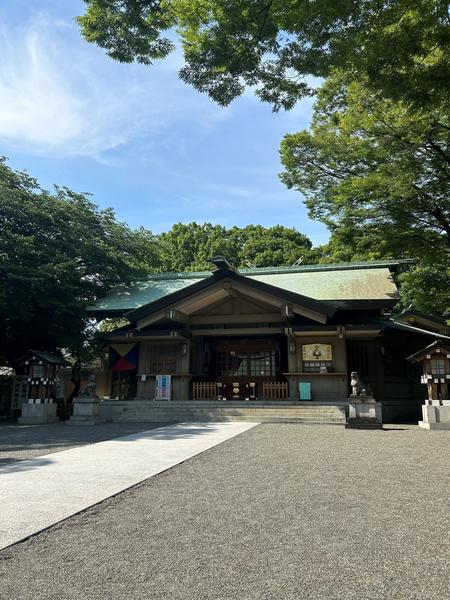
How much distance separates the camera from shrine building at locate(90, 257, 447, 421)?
51.8 feet

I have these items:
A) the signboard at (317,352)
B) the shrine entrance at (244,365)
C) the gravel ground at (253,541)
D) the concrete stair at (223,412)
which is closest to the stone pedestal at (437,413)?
the concrete stair at (223,412)

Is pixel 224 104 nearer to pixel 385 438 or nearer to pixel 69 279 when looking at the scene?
pixel 385 438

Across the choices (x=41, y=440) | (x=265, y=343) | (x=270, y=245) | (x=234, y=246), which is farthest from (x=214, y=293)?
(x=234, y=246)

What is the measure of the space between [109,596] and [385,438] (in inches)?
335

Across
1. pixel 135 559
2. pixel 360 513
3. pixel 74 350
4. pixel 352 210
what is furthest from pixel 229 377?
pixel 135 559

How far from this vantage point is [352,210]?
50.0ft

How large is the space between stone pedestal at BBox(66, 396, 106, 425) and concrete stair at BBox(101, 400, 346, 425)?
1.97 feet

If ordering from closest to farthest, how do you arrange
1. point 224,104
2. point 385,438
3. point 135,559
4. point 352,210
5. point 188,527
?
point 135,559 → point 188,527 → point 224,104 → point 385,438 → point 352,210

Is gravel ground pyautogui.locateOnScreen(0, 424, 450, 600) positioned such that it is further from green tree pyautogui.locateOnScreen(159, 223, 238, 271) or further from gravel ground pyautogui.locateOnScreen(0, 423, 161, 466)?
green tree pyautogui.locateOnScreen(159, 223, 238, 271)

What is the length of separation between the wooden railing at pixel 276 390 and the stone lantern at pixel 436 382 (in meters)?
4.91

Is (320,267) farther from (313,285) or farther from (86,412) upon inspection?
(86,412)

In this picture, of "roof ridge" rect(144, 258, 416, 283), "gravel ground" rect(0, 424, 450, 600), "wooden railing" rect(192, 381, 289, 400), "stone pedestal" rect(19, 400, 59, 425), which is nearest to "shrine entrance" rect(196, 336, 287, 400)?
"wooden railing" rect(192, 381, 289, 400)

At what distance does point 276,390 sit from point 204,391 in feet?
9.26

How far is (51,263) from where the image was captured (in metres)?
16.6
